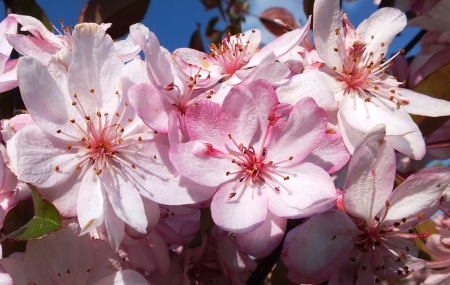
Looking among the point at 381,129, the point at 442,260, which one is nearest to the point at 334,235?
the point at 381,129

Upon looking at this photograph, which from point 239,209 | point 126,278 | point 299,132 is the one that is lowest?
point 126,278

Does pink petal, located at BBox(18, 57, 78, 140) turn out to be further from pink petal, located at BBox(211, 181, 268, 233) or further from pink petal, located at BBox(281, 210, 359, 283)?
pink petal, located at BBox(281, 210, 359, 283)

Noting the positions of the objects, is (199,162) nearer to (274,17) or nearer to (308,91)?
(308,91)

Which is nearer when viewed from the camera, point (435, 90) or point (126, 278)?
point (126, 278)

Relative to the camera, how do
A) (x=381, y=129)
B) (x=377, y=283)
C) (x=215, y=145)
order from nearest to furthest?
(x=381, y=129), (x=215, y=145), (x=377, y=283)

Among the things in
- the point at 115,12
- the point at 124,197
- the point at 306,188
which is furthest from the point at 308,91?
the point at 115,12

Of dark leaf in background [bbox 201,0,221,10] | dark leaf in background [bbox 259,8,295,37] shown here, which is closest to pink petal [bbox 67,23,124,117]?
dark leaf in background [bbox 259,8,295,37]

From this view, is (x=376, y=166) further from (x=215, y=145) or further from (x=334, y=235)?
(x=215, y=145)
